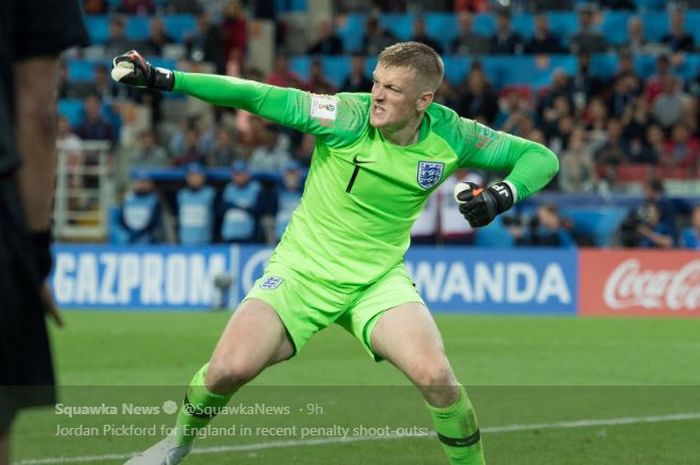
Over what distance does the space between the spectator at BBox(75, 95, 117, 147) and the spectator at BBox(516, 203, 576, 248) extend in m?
7.22

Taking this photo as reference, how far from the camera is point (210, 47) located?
27.2 metres

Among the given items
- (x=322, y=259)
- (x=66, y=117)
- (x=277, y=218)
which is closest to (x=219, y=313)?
(x=277, y=218)

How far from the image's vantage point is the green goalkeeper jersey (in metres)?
7.32

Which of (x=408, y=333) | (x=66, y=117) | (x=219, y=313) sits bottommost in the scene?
(x=219, y=313)

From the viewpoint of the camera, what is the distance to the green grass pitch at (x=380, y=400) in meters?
8.90

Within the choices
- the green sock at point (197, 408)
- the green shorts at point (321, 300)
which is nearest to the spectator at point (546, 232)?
the green shorts at point (321, 300)

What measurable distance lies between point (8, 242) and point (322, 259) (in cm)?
367

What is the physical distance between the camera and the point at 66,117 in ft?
83.8

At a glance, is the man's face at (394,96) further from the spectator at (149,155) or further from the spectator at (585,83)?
the spectator at (585,83)

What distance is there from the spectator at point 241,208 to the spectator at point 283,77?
12.2ft

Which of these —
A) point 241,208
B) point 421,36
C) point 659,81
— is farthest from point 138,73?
point 421,36

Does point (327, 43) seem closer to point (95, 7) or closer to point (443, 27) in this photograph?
point (443, 27)

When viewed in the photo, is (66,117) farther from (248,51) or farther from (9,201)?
(9,201)

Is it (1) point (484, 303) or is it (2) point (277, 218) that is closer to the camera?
(1) point (484, 303)
